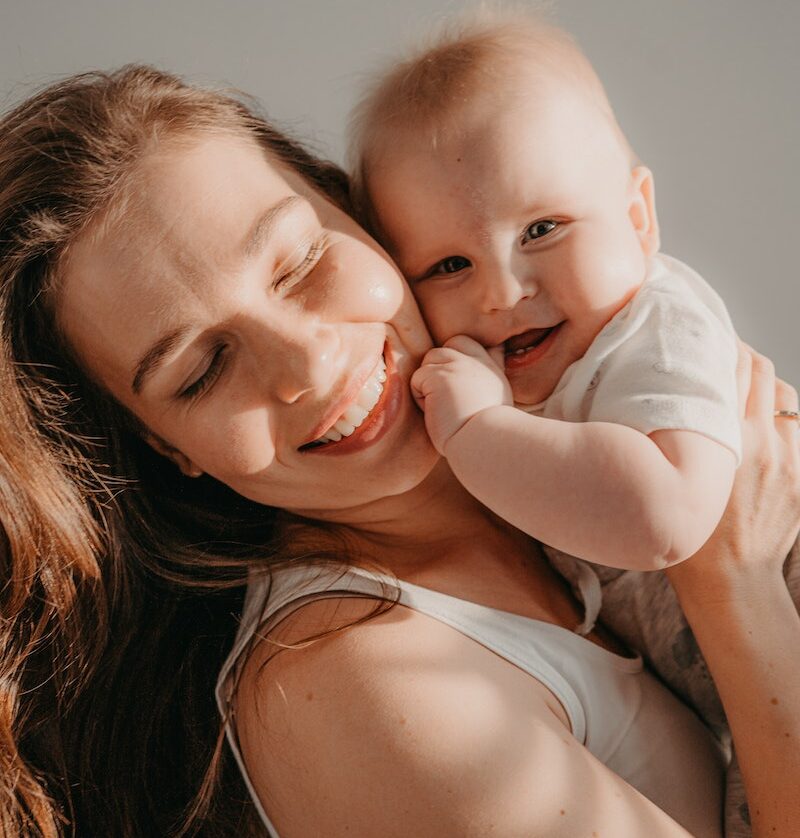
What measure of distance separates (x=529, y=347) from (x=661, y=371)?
0.24 metres

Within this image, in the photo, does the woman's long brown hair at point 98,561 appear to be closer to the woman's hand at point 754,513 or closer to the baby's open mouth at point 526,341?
the baby's open mouth at point 526,341

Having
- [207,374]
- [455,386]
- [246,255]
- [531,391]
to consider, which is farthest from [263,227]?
[531,391]

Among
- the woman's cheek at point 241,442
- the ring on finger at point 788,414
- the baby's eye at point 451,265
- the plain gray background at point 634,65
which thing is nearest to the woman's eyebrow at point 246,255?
the woman's cheek at point 241,442

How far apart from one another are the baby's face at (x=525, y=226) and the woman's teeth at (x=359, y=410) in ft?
0.48

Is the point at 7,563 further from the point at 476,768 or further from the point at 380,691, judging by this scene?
the point at 476,768

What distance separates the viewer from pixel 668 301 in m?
1.13

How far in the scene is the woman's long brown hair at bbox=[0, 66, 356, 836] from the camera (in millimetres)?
1224

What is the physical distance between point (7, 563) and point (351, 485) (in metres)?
0.54

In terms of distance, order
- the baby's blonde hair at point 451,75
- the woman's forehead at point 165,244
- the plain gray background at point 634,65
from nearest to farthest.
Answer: the woman's forehead at point 165,244 < the baby's blonde hair at point 451,75 < the plain gray background at point 634,65

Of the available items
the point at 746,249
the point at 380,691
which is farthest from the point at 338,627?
the point at 746,249

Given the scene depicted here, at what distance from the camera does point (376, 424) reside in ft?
3.80

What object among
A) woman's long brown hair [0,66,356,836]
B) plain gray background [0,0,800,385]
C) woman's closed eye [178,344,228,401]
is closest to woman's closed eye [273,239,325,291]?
woman's closed eye [178,344,228,401]

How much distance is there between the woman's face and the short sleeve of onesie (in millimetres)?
242

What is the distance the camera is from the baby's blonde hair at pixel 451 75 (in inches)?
46.6
